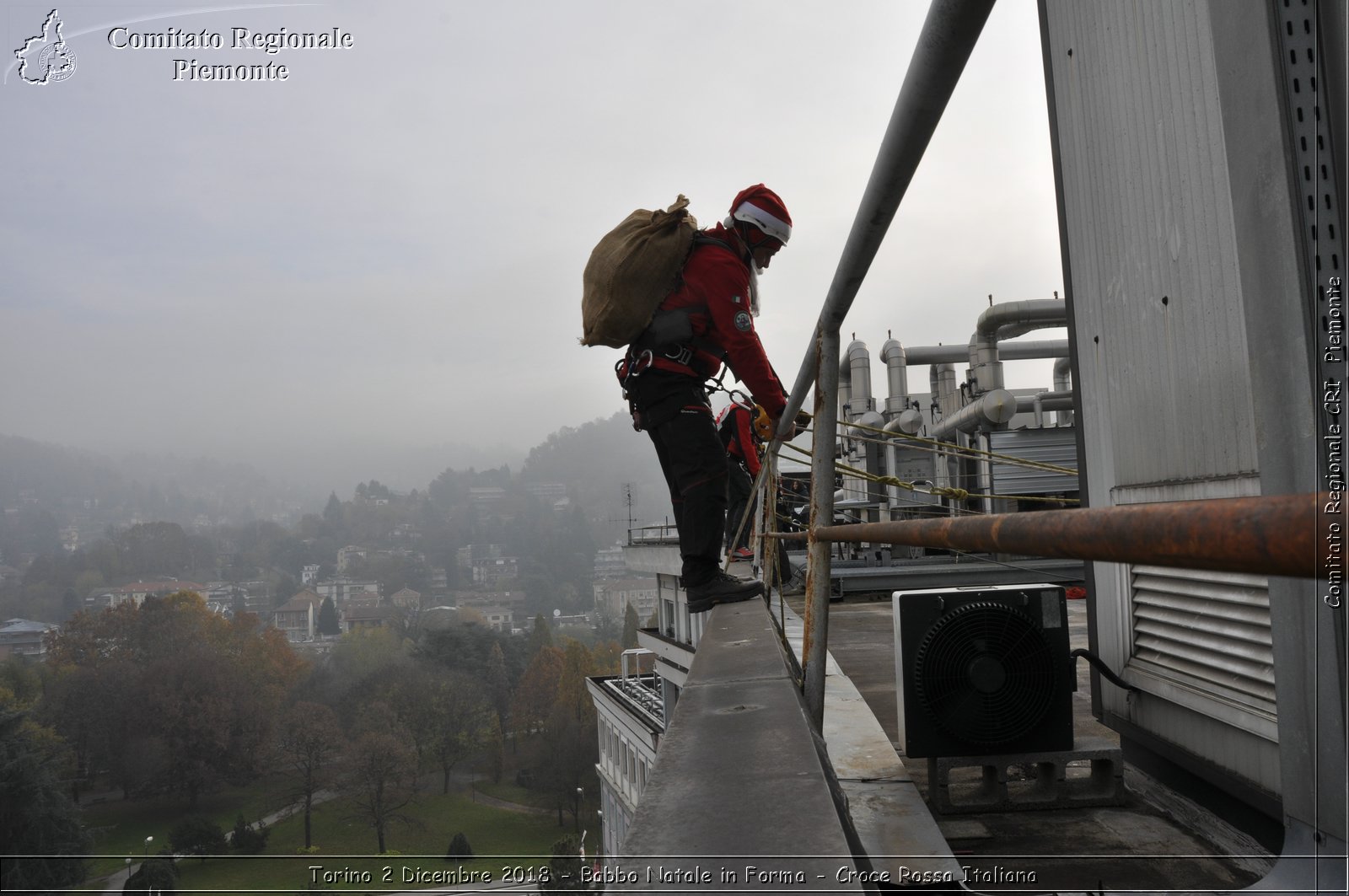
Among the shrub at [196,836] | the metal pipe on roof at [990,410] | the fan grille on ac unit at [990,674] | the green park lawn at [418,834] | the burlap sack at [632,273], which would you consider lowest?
the green park lawn at [418,834]

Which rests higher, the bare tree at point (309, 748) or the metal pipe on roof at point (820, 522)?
the metal pipe on roof at point (820, 522)

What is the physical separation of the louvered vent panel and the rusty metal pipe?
1.50 meters

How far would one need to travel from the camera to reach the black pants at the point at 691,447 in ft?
9.50

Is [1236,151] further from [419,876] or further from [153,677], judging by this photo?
[153,677]

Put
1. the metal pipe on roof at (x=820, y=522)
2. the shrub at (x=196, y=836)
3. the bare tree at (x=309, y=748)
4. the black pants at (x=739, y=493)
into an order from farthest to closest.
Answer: the bare tree at (x=309, y=748) < the shrub at (x=196, y=836) < the black pants at (x=739, y=493) < the metal pipe on roof at (x=820, y=522)

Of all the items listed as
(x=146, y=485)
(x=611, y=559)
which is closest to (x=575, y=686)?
(x=611, y=559)

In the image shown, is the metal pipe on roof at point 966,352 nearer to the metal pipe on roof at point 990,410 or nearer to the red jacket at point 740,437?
the metal pipe on roof at point 990,410

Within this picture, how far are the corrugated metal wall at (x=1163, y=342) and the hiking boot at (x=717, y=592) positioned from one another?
1.20 metres

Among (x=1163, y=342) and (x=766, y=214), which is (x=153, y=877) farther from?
(x=1163, y=342)

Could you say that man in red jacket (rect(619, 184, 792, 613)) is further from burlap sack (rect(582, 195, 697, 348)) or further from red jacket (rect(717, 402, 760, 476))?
red jacket (rect(717, 402, 760, 476))

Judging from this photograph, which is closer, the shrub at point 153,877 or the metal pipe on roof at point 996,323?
the metal pipe on roof at point 996,323

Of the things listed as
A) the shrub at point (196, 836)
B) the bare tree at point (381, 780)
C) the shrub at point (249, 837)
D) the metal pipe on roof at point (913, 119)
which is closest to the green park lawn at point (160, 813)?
the shrub at point (196, 836)

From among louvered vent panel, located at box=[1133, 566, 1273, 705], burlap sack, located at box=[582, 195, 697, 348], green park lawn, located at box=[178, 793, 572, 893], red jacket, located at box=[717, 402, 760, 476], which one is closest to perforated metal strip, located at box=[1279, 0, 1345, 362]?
louvered vent panel, located at box=[1133, 566, 1273, 705]

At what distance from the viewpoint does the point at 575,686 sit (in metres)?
43.0
